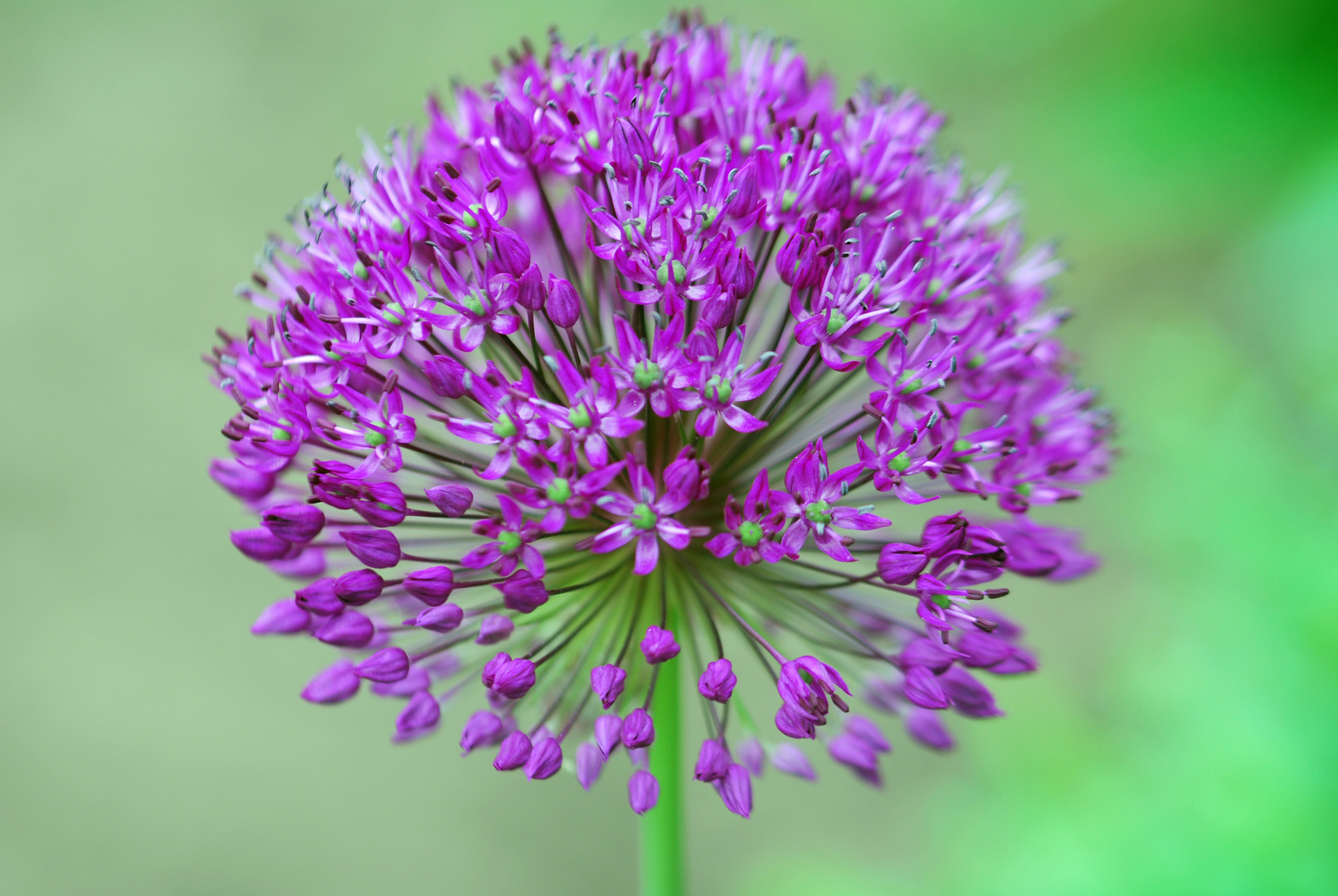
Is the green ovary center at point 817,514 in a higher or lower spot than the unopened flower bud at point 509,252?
lower

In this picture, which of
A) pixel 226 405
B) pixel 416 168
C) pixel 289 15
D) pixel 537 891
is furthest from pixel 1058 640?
pixel 289 15

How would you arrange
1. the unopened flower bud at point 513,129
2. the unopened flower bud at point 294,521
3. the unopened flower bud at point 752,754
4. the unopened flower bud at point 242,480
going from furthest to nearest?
1. the unopened flower bud at point 752,754
2. the unopened flower bud at point 242,480
3. the unopened flower bud at point 513,129
4. the unopened flower bud at point 294,521

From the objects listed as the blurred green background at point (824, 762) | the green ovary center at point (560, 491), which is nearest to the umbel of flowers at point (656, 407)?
the green ovary center at point (560, 491)

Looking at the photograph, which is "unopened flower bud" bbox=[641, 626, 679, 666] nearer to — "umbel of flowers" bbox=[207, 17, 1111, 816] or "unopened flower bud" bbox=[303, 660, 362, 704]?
"umbel of flowers" bbox=[207, 17, 1111, 816]

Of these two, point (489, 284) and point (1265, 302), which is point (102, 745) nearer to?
point (489, 284)

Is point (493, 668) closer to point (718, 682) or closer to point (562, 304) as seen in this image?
point (718, 682)

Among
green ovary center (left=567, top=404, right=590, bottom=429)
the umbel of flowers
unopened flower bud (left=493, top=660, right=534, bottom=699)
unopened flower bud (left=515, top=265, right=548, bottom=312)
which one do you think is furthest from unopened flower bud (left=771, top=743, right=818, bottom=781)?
unopened flower bud (left=515, top=265, right=548, bottom=312)

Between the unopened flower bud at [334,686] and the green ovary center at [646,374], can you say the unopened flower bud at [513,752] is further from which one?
the green ovary center at [646,374]
